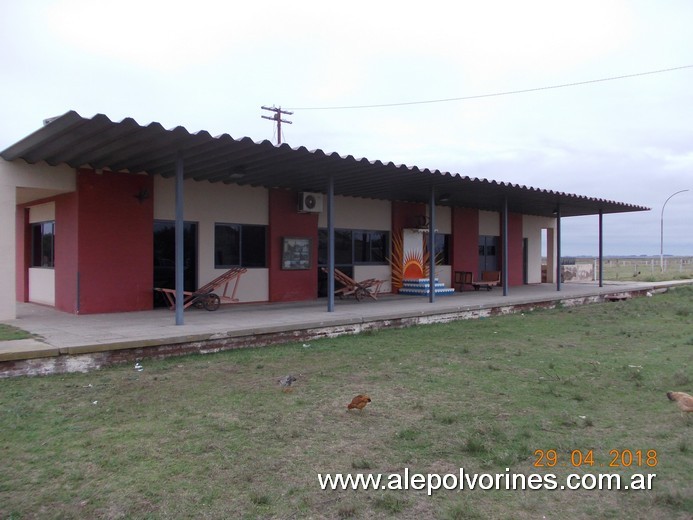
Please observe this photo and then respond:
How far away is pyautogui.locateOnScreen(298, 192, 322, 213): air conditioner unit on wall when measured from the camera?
13.8m

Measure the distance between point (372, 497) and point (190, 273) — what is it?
966 cm

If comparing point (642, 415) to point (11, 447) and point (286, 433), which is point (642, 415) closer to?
point (286, 433)

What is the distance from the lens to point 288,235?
1391 cm

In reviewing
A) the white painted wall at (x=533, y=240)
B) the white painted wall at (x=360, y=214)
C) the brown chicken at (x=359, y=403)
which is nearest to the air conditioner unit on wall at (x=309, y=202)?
the white painted wall at (x=360, y=214)

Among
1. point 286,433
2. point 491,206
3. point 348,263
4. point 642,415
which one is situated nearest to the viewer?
point 286,433

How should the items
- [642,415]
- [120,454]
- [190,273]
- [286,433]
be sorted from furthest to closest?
[190,273]
[642,415]
[286,433]
[120,454]

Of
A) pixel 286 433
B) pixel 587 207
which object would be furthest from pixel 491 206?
pixel 286 433

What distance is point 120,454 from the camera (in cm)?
414

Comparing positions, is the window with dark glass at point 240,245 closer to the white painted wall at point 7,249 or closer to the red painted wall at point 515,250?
the white painted wall at point 7,249

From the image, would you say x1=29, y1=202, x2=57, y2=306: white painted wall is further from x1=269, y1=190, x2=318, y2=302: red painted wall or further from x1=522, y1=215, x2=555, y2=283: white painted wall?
x1=522, y1=215, x2=555, y2=283: white painted wall

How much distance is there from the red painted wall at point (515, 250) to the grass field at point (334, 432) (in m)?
12.8

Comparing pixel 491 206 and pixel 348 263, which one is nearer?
pixel 348 263

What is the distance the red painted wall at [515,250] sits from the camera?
827 inches

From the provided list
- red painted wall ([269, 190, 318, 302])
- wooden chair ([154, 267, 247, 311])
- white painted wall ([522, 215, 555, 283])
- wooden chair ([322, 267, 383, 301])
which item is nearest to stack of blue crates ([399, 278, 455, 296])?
wooden chair ([322, 267, 383, 301])
